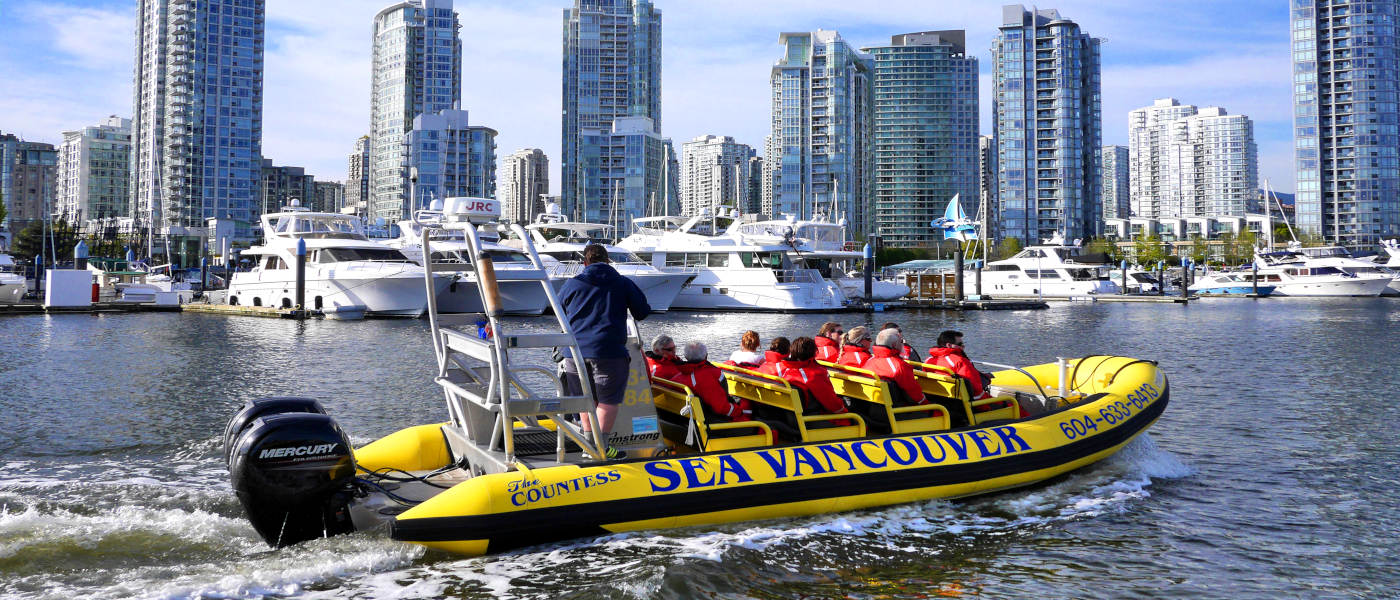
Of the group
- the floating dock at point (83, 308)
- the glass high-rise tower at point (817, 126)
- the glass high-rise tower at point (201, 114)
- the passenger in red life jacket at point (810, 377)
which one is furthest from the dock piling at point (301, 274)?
the glass high-rise tower at point (817, 126)

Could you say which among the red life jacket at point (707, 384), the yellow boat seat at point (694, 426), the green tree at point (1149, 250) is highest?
the green tree at point (1149, 250)

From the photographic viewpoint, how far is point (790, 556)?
700cm

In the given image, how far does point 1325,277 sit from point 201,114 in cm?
11053

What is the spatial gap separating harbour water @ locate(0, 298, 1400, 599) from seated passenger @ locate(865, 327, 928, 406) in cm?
101

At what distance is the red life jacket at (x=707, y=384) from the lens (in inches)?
309

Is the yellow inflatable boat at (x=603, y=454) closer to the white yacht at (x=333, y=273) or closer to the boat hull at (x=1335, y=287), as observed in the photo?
the white yacht at (x=333, y=273)

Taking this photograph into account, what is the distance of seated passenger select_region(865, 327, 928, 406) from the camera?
8648 millimetres

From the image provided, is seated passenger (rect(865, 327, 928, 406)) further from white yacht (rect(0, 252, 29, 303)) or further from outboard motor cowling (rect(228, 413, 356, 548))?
white yacht (rect(0, 252, 29, 303))

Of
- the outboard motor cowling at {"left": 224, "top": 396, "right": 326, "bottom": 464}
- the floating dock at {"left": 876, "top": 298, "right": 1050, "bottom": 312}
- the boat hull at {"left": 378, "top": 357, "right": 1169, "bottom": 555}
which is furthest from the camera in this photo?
the floating dock at {"left": 876, "top": 298, "right": 1050, "bottom": 312}

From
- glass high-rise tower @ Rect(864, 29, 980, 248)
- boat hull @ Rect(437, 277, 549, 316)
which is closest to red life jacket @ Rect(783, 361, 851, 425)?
boat hull @ Rect(437, 277, 549, 316)

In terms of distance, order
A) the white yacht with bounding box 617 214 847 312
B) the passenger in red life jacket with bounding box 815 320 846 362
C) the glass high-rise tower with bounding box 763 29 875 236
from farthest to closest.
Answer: the glass high-rise tower with bounding box 763 29 875 236 < the white yacht with bounding box 617 214 847 312 < the passenger in red life jacket with bounding box 815 320 846 362

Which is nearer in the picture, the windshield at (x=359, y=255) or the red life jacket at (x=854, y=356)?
the red life jacket at (x=854, y=356)

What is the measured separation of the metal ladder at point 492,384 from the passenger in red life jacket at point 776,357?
6.62 ft

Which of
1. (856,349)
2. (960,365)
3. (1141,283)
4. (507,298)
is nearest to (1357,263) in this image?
(1141,283)
